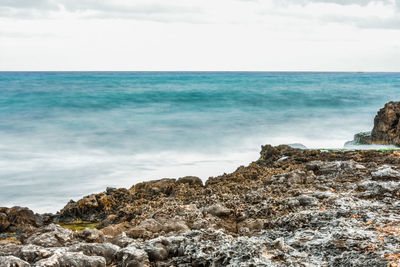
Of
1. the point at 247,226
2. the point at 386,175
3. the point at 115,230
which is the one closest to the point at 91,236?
the point at 115,230

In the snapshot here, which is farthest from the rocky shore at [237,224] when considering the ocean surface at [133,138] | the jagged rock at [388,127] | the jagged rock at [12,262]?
the jagged rock at [388,127]

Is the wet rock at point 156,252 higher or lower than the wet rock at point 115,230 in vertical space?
higher

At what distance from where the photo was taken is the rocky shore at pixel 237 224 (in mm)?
4141

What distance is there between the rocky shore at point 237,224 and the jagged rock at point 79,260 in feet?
0.03

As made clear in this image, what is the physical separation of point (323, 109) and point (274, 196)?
31613 mm

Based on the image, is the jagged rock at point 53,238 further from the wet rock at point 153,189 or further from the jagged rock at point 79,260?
the wet rock at point 153,189

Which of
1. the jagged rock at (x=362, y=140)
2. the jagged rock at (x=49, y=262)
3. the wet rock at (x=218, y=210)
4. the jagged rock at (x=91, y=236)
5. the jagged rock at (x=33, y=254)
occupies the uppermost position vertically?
the jagged rock at (x=49, y=262)

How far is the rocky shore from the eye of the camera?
414 centimetres

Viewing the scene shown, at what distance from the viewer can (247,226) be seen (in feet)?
18.8

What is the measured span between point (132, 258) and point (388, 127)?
517 inches

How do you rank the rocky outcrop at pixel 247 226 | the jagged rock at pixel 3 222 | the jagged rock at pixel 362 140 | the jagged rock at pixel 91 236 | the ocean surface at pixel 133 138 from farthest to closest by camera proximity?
the jagged rock at pixel 362 140 < the ocean surface at pixel 133 138 < the jagged rock at pixel 3 222 < the jagged rock at pixel 91 236 < the rocky outcrop at pixel 247 226

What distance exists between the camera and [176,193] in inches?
346

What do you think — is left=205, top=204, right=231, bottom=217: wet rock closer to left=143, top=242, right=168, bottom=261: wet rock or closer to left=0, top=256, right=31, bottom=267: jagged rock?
left=143, top=242, right=168, bottom=261: wet rock

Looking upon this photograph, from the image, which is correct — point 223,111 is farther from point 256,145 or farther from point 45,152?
point 45,152
